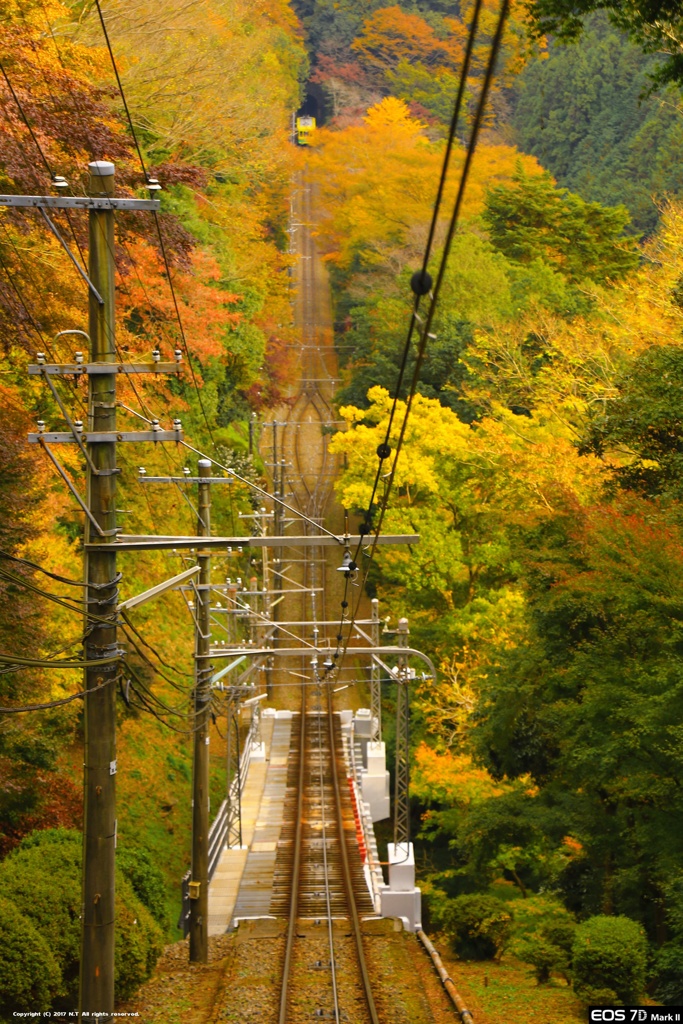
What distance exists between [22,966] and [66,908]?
0.98m

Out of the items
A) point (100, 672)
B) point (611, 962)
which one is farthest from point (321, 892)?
point (100, 672)

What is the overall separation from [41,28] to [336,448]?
16.4 m

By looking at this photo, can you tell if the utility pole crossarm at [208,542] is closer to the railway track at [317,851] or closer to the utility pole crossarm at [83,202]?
the utility pole crossarm at [83,202]

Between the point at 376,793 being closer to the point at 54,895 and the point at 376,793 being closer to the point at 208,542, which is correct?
the point at 54,895

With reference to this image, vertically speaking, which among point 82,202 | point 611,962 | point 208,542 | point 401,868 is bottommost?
point 611,962

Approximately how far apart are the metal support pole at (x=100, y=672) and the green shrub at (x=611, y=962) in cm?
676

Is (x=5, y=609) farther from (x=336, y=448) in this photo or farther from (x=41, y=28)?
(x=336, y=448)

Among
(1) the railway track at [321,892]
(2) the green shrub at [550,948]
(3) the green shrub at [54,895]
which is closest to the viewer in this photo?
(3) the green shrub at [54,895]

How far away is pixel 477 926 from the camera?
18.3 m

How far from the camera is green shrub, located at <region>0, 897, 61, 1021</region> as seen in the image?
449 inches

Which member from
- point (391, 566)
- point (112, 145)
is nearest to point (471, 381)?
point (391, 566)

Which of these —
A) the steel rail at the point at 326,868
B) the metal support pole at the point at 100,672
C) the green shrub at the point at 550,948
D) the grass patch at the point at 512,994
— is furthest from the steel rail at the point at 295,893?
the metal support pole at the point at 100,672

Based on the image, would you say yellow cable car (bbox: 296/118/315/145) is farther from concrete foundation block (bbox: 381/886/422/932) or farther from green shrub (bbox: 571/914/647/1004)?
green shrub (bbox: 571/914/647/1004)

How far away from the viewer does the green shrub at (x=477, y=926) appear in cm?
1827
